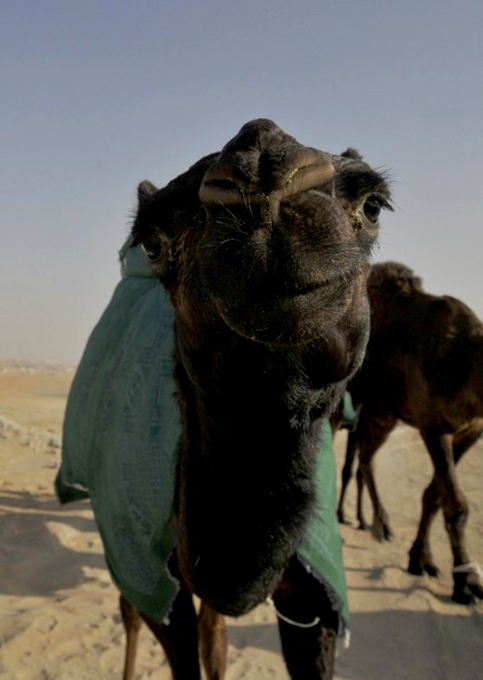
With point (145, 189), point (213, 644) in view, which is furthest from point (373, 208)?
point (213, 644)

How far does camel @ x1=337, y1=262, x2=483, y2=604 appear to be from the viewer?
241 inches

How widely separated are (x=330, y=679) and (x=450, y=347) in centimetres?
468

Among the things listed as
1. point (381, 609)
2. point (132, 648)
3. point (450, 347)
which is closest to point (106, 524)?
point (132, 648)

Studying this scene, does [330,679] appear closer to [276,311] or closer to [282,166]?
[276,311]

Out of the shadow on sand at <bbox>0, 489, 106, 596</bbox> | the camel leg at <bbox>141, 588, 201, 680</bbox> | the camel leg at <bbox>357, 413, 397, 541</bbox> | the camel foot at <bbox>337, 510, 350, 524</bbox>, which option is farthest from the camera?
the camel foot at <bbox>337, 510, 350, 524</bbox>

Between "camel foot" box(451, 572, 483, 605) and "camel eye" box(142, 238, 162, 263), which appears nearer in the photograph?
"camel eye" box(142, 238, 162, 263)

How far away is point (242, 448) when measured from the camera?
7.58 feet

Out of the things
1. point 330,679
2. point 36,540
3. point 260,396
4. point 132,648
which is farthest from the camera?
point 36,540

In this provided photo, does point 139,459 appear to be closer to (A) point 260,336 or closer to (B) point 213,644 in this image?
(B) point 213,644

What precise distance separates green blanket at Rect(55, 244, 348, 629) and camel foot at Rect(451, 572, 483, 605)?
319 cm

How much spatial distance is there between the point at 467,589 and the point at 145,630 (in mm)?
2610

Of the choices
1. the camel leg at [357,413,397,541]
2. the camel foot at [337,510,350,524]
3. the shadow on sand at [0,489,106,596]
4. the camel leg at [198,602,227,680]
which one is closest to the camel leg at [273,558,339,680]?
the camel leg at [198,602,227,680]

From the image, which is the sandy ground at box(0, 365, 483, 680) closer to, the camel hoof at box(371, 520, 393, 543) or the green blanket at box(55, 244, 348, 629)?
the camel hoof at box(371, 520, 393, 543)

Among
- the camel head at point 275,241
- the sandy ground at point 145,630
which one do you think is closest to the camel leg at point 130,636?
the sandy ground at point 145,630
